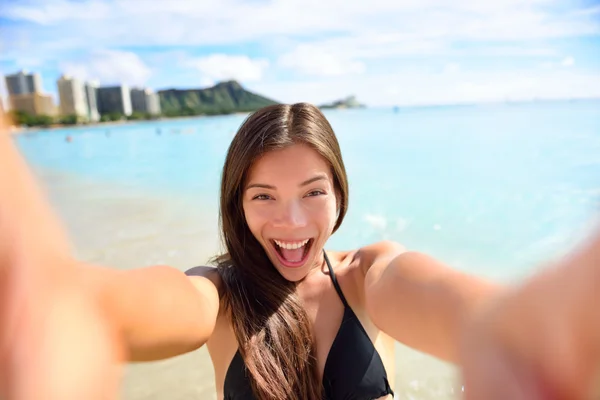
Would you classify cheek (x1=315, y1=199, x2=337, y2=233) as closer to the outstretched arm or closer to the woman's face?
the woman's face

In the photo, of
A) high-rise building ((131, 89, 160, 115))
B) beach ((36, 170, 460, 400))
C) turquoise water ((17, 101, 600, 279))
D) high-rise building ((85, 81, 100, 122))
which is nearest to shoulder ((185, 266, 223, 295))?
beach ((36, 170, 460, 400))

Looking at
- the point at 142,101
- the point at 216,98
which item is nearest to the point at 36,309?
the point at 142,101

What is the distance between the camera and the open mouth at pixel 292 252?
1.99 metres

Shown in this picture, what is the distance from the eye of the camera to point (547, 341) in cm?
58

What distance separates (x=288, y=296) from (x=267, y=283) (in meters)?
0.11

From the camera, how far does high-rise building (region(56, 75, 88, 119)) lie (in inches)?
2507

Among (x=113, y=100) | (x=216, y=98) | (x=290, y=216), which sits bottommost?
(x=216, y=98)

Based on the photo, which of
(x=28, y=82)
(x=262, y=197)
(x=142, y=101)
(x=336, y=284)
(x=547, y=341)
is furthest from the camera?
(x=142, y=101)

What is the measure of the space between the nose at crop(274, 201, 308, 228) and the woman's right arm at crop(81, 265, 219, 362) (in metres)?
0.43

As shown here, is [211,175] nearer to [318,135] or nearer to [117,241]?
[117,241]

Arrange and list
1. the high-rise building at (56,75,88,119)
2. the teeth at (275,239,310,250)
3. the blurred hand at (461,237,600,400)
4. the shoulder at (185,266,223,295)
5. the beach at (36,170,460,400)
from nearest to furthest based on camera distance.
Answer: the blurred hand at (461,237,600,400) → the shoulder at (185,266,223,295) → the teeth at (275,239,310,250) → the beach at (36,170,460,400) → the high-rise building at (56,75,88,119)

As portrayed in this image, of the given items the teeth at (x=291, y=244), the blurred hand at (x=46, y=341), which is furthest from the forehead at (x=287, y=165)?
the blurred hand at (x=46, y=341)

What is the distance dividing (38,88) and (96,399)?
2476 inches

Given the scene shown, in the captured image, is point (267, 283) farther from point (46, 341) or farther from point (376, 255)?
point (46, 341)
